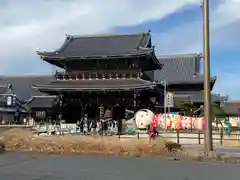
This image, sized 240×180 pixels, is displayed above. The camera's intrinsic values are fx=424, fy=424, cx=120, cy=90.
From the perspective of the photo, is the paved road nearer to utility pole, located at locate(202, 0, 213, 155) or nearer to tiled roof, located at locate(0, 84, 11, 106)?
utility pole, located at locate(202, 0, 213, 155)

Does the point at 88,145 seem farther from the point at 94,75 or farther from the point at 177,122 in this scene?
the point at 94,75

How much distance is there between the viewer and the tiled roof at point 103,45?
40.8 meters

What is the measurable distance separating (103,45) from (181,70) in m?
13.6

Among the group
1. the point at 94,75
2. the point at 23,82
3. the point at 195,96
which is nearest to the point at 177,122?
the point at 94,75

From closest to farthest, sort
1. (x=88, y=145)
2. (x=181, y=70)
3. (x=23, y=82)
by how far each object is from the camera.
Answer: (x=88, y=145)
(x=181, y=70)
(x=23, y=82)

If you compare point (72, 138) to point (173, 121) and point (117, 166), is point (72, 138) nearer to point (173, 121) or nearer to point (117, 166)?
point (117, 166)

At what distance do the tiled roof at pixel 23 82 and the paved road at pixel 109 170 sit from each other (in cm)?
5025

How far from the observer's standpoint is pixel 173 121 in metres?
38.2

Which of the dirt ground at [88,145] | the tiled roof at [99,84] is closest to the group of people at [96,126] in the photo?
the tiled roof at [99,84]

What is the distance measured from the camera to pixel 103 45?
4469 centimetres

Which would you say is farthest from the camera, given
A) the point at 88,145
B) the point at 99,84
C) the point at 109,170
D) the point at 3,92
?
the point at 3,92

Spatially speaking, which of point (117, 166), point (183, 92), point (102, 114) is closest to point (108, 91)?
point (102, 114)

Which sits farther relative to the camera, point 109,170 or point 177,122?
point 177,122

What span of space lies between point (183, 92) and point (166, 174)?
38.8 meters
